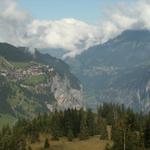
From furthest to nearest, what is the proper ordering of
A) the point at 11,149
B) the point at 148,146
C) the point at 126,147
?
the point at 11,149, the point at 148,146, the point at 126,147

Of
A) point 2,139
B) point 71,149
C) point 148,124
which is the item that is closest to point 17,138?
point 2,139

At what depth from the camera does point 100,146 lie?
196m

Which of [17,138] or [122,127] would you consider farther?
[17,138]

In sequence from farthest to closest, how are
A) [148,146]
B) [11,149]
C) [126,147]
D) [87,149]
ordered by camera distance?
1. [87,149]
2. [11,149]
3. [148,146]
4. [126,147]

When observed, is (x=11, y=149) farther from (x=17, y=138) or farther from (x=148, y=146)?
(x=148, y=146)

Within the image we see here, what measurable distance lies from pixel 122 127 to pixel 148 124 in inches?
434

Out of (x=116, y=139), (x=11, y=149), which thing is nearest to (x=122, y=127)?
(x=116, y=139)

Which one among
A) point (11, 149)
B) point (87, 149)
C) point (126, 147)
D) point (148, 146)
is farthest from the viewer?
point (87, 149)

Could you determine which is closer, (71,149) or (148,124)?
(148,124)

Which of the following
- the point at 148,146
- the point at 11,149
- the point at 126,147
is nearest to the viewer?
the point at 126,147

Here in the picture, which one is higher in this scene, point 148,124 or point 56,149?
point 148,124

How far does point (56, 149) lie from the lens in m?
196

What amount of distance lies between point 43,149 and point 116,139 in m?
75.8

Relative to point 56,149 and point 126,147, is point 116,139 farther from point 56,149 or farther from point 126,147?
point 56,149
